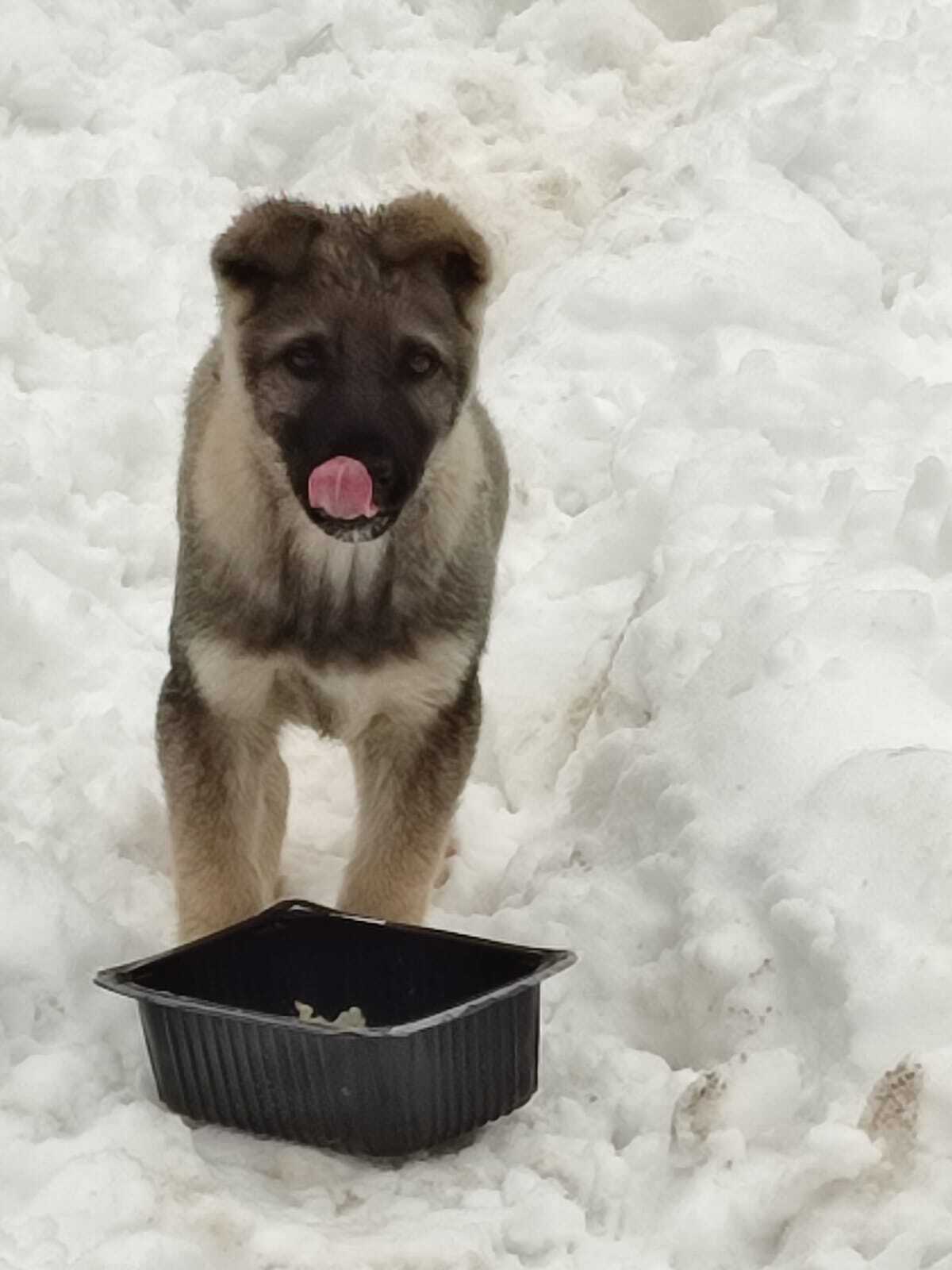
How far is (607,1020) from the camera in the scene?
13.1 ft

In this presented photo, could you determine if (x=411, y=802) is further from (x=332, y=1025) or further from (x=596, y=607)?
(x=596, y=607)

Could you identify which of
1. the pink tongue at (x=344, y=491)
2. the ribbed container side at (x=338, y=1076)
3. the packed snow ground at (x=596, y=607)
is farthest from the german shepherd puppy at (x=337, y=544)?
the ribbed container side at (x=338, y=1076)

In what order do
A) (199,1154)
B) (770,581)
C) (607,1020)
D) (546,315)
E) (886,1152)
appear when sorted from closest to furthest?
(886,1152) → (199,1154) → (607,1020) → (770,581) → (546,315)

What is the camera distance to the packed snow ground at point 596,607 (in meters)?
3.36

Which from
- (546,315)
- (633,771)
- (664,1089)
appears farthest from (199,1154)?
(546,315)

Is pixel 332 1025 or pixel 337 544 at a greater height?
pixel 337 544

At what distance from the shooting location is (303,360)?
12.4 ft

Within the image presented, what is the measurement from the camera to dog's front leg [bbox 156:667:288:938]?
4289mm

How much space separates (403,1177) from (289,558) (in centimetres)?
131

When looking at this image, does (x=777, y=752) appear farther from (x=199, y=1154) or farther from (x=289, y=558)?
(x=199, y=1154)

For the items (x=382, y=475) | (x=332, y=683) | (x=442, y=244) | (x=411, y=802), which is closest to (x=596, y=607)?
(x=411, y=802)

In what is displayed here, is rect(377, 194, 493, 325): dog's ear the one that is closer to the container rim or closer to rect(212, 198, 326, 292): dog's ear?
rect(212, 198, 326, 292): dog's ear

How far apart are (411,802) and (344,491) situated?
3.60 feet

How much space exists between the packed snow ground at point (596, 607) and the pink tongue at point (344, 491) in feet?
3.70
